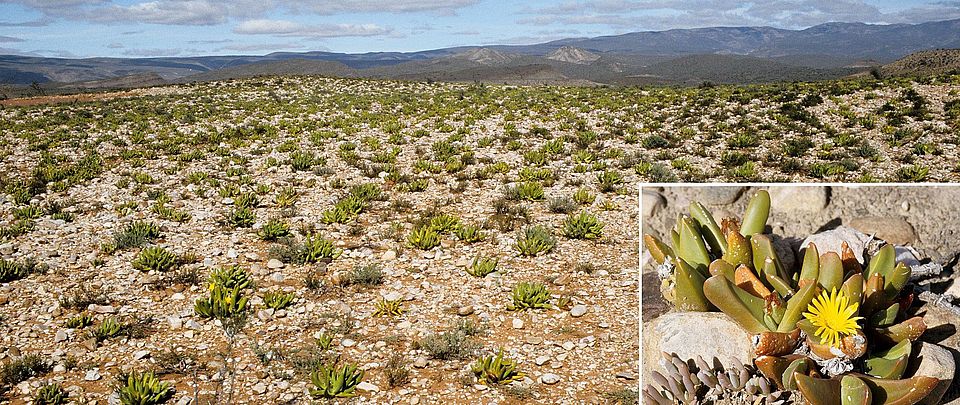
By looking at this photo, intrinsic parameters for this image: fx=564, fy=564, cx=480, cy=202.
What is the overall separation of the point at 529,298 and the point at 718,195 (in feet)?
13.1

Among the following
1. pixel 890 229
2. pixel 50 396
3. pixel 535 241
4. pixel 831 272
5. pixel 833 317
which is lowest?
pixel 50 396

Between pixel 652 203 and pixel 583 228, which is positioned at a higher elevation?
pixel 652 203

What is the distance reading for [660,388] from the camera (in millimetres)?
2330

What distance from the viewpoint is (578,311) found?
6.53 meters

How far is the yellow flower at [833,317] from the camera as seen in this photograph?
2133mm

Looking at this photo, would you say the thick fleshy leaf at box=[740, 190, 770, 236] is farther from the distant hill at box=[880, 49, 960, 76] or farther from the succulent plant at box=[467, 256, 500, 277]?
the distant hill at box=[880, 49, 960, 76]

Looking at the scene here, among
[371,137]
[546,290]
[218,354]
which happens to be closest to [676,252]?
[546,290]

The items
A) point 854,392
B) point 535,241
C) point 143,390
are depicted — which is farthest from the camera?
point 535,241

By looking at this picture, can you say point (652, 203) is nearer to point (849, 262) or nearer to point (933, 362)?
point (849, 262)

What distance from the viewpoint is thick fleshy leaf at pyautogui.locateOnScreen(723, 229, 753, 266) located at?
8.59 feet

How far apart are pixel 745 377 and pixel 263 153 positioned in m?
15.7

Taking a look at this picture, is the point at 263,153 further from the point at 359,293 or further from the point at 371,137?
the point at 359,293

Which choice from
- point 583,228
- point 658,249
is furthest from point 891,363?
point 583,228

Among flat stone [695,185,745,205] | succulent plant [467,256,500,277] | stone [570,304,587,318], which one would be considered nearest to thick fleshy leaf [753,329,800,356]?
flat stone [695,185,745,205]
